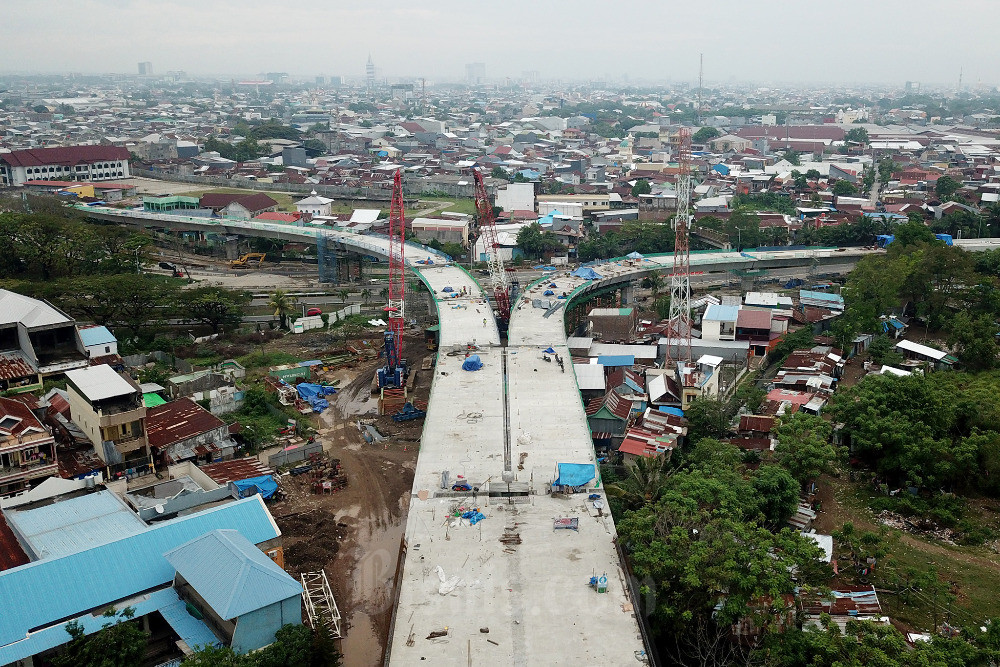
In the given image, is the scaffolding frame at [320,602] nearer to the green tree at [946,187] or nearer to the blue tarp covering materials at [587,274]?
the blue tarp covering materials at [587,274]

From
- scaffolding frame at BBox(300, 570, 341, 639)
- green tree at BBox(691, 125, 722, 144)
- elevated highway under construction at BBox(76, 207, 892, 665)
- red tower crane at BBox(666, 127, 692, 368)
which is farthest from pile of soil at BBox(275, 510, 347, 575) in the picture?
green tree at BBox(691, 125, 722, 144)

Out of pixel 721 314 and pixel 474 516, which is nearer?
pixel 474 516

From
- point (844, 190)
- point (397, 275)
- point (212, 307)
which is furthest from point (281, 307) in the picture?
point (844, 190)

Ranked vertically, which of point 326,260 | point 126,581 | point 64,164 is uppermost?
point 64,164

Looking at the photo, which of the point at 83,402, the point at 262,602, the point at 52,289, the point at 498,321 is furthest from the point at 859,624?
the point at 52,289

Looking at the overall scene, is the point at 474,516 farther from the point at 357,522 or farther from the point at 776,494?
the point at 776,494

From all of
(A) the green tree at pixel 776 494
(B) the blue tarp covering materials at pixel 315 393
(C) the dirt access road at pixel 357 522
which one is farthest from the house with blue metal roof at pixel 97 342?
(A) the green tree at pixel 776 494
